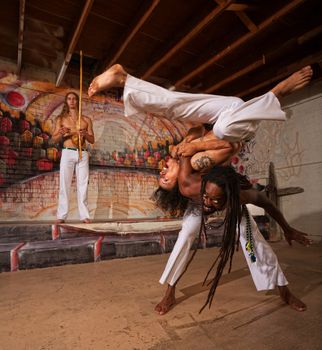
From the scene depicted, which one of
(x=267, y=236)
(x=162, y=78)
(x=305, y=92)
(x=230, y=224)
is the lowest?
(x=267, y=236)

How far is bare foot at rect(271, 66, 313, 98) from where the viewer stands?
1.22 m

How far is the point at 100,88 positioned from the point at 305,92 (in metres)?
4.79

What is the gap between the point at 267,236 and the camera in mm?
4410

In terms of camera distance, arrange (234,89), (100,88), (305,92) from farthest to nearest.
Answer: (234,89) < (305,92) < (100,88)

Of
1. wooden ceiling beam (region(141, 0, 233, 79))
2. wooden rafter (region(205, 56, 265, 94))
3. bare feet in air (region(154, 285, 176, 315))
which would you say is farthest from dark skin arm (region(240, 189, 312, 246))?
wooden rafter (region(205, 56, 265, 94))

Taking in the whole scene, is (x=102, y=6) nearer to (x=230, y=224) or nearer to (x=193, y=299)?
(x=230, y=224)

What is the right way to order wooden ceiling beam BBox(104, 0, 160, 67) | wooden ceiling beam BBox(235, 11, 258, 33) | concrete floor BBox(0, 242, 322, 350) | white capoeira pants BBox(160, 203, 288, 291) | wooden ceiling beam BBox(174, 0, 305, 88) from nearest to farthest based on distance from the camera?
concrete floor BBox(0, 242, 322, 350) → white capoeira pants BBox(160, 203, 288, 291) → wooden ceiling beam BBox(174, 0, 305, 88) → wooden ceiling beam BBox(104, 0, 160, 67) → wooden ceiling beam BBox(235, 11, 258, 33)

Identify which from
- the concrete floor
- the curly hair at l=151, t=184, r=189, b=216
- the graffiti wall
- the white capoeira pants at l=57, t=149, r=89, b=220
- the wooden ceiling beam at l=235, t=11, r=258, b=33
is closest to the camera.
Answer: the concrete floor

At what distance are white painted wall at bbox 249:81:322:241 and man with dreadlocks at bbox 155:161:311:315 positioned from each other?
10.8 ft

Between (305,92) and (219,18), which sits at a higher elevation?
(219,18)

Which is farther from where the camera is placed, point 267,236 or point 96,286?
point 267,236

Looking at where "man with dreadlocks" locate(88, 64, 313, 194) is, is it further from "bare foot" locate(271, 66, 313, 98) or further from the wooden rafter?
the wooden rafter

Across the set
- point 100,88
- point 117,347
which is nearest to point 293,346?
point 117,347

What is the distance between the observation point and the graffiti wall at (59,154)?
4.07 m
